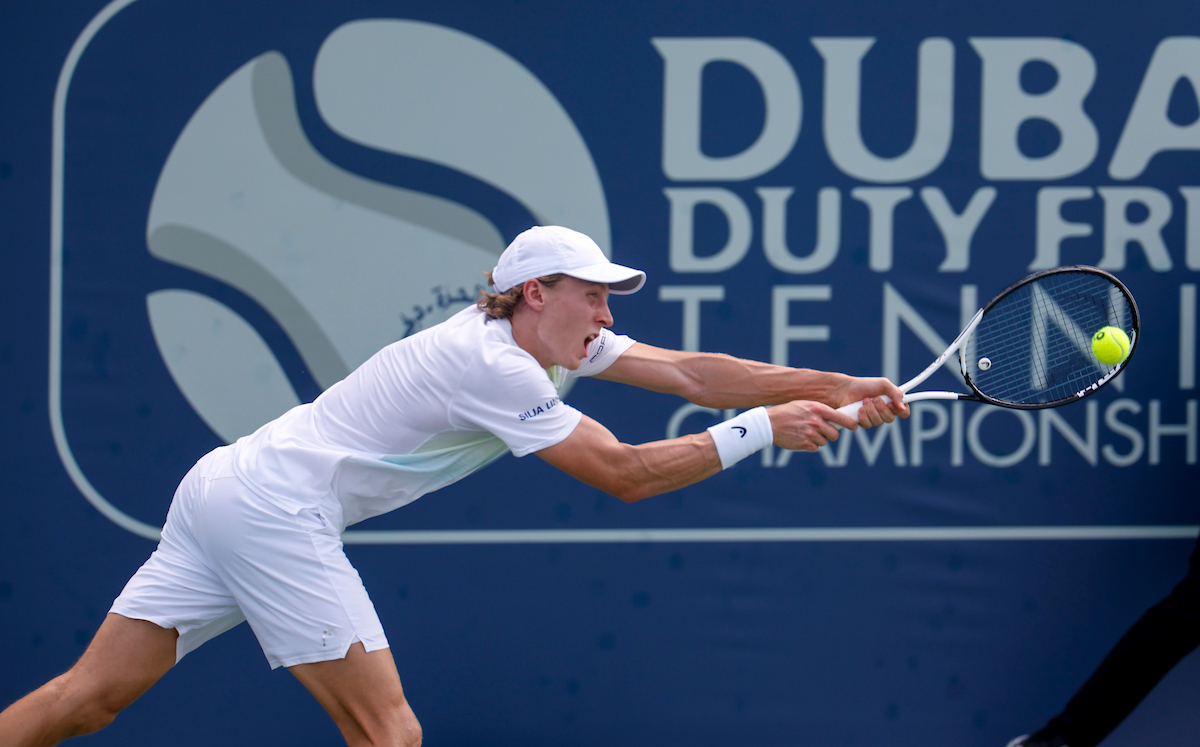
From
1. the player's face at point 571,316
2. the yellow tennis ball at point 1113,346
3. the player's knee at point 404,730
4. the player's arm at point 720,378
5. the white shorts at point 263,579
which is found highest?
the player's face at point 571,316

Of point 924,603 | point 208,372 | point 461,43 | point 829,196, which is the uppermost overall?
point 461,43

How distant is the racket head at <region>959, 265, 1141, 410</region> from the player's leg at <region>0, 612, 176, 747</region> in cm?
204

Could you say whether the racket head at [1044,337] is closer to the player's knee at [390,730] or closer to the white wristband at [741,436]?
the white wristband at [741,436]

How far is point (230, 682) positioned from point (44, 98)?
1739mm

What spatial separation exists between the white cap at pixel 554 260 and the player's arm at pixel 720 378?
0.40 m

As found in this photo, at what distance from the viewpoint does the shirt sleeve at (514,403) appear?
1924mm

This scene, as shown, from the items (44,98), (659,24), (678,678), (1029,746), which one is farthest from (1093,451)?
(44,98)

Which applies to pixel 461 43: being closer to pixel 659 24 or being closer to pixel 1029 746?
pixel 659 24

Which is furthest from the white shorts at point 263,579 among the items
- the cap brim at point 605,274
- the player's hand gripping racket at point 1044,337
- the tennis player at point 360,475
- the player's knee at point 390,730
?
the player's hand gripping racket at point 1044,337

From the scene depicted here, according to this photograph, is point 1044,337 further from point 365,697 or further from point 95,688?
point 95,688

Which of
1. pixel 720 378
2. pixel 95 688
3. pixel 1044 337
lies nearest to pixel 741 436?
pixel 720 378

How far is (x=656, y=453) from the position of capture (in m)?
2.04

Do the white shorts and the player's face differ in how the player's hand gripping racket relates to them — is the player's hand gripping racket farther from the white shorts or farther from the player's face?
the white shorts

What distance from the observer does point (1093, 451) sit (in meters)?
2.89
